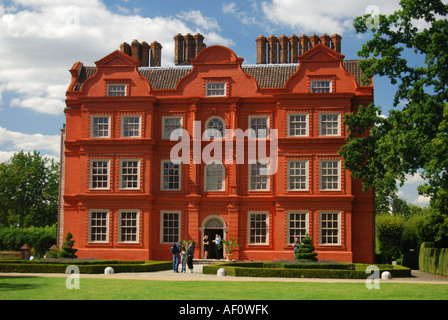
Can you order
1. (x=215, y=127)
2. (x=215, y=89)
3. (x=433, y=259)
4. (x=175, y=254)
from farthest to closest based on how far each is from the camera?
1. (x=215, y=89)
2. (x=215, y=127)
3. (x=433, y=259)
4. (x=175, y=254)

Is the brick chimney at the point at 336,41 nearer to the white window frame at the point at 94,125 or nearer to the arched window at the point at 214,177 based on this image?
the arched window at the point at 214,177

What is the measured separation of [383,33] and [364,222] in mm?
13153

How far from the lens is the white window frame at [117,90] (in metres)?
42.2

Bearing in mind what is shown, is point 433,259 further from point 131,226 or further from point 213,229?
point 131,226

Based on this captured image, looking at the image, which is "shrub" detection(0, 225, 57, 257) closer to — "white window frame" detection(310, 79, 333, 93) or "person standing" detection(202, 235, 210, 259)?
"person standing" detection(202, 235, 210, 259)

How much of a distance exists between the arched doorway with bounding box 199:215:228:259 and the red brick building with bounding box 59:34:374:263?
8 centimetres

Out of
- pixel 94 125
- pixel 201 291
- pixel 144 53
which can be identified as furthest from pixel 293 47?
pixel 201 291

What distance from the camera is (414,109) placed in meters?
31.6

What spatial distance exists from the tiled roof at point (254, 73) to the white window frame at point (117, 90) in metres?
2.29

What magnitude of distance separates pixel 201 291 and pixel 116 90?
84.3 ft

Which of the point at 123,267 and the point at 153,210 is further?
the point at 153,210

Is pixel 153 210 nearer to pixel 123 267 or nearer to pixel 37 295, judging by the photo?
pixel 123 267
